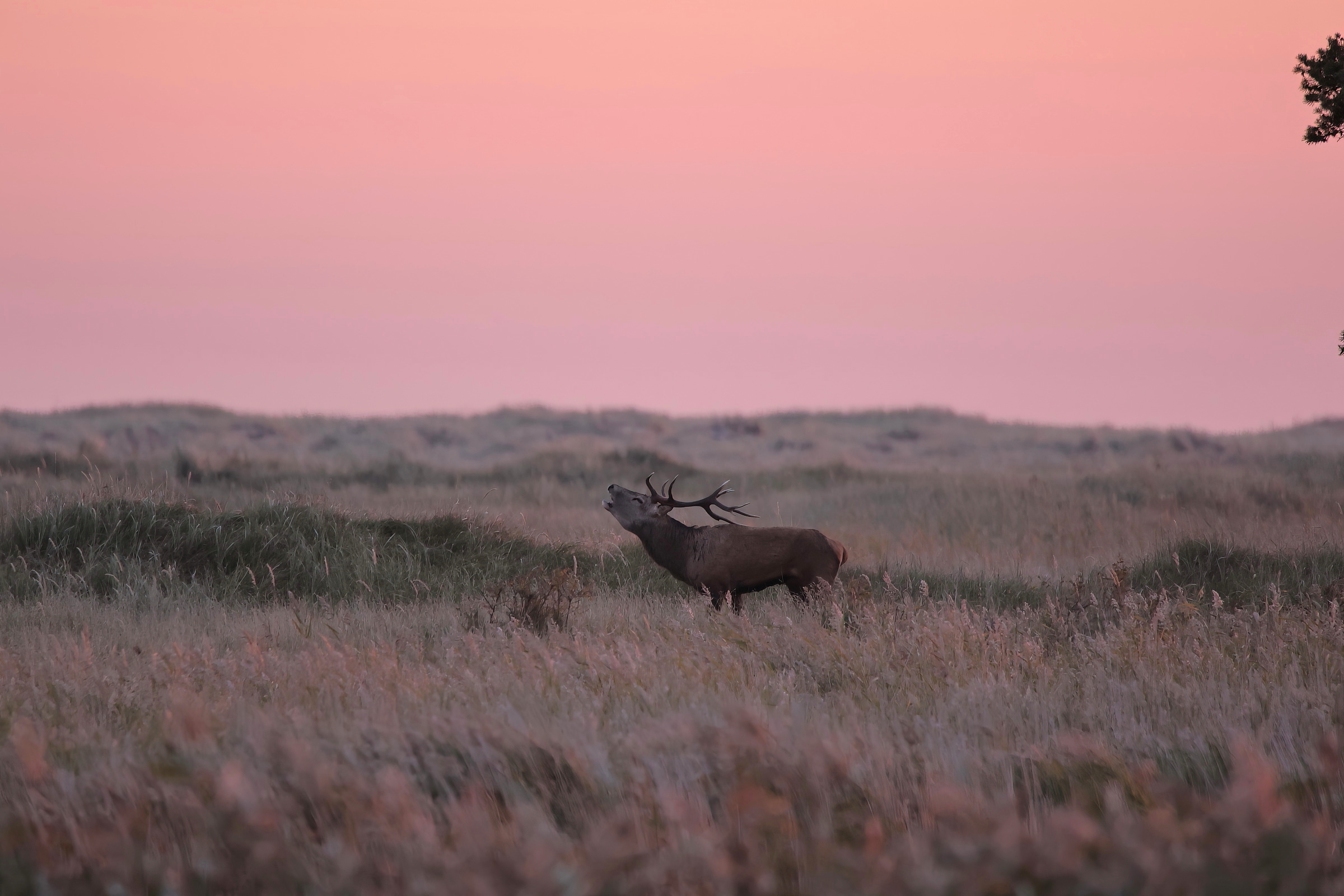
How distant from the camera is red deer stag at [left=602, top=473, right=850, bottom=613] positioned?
30.6ft

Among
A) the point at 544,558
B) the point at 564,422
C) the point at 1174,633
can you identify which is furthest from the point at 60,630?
the point at 564,422

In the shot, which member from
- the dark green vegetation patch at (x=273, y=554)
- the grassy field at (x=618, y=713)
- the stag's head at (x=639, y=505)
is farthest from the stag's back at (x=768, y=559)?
the dark green vegetation patch at (x=273, y=554)

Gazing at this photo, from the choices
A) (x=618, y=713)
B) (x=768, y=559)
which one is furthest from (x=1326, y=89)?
(x=618, y=713)

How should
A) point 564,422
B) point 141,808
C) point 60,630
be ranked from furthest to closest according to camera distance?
point 564,422, point 60,630, point 141,808

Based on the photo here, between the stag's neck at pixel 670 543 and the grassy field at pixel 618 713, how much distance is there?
48 cm

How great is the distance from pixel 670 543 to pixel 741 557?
84cm

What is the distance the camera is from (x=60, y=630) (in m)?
8.60

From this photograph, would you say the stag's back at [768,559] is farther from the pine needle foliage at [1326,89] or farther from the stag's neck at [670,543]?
the pine needle foliage at [1326,89]

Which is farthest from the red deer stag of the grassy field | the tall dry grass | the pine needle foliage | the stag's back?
the pine needle foliage

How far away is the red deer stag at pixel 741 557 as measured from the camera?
9328mm

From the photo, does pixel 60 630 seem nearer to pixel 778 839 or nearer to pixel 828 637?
pixel 828 637

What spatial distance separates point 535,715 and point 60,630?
5.76 metres

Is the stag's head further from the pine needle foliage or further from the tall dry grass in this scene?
the pine needle foliage

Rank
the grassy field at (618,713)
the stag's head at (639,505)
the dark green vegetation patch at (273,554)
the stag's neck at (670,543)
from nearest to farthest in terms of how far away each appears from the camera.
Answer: the grassy field at (618,713), the stag's neck at (670,543), the stag's head at (639,505), the dark green vegetation patch at (273,554)
